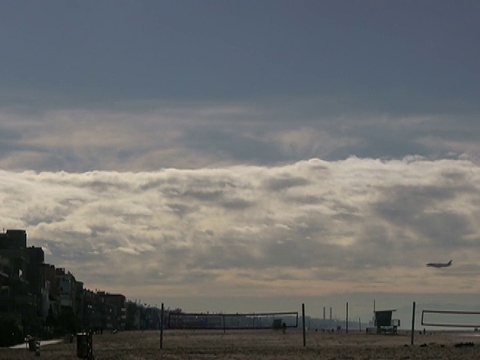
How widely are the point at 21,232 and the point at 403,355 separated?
11656 centimetres

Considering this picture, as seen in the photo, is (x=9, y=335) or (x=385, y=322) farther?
(x=385, y=322)

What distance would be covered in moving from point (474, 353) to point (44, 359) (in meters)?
18.6

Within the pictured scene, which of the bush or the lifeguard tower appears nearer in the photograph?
the bush

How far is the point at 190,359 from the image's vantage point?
126 ft

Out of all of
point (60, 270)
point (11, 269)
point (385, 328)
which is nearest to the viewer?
point (385, 328)

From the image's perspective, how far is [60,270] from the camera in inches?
7849

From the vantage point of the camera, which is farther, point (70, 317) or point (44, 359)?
point (70, 317)

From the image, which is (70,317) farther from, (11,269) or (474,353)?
(474,353)

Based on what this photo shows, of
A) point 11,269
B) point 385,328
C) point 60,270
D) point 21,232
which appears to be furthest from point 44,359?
point 60,270

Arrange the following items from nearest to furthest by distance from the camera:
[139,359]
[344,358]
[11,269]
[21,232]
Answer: [344,358], [139,359], [11,269], [21,232]

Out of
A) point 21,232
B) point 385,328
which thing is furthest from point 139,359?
point 21,232

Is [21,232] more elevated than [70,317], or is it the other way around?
[21,232]

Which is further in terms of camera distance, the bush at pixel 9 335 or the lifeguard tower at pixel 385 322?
the lifeguard tower at pixel 385 322

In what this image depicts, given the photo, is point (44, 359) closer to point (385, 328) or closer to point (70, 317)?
point (385, 328)
